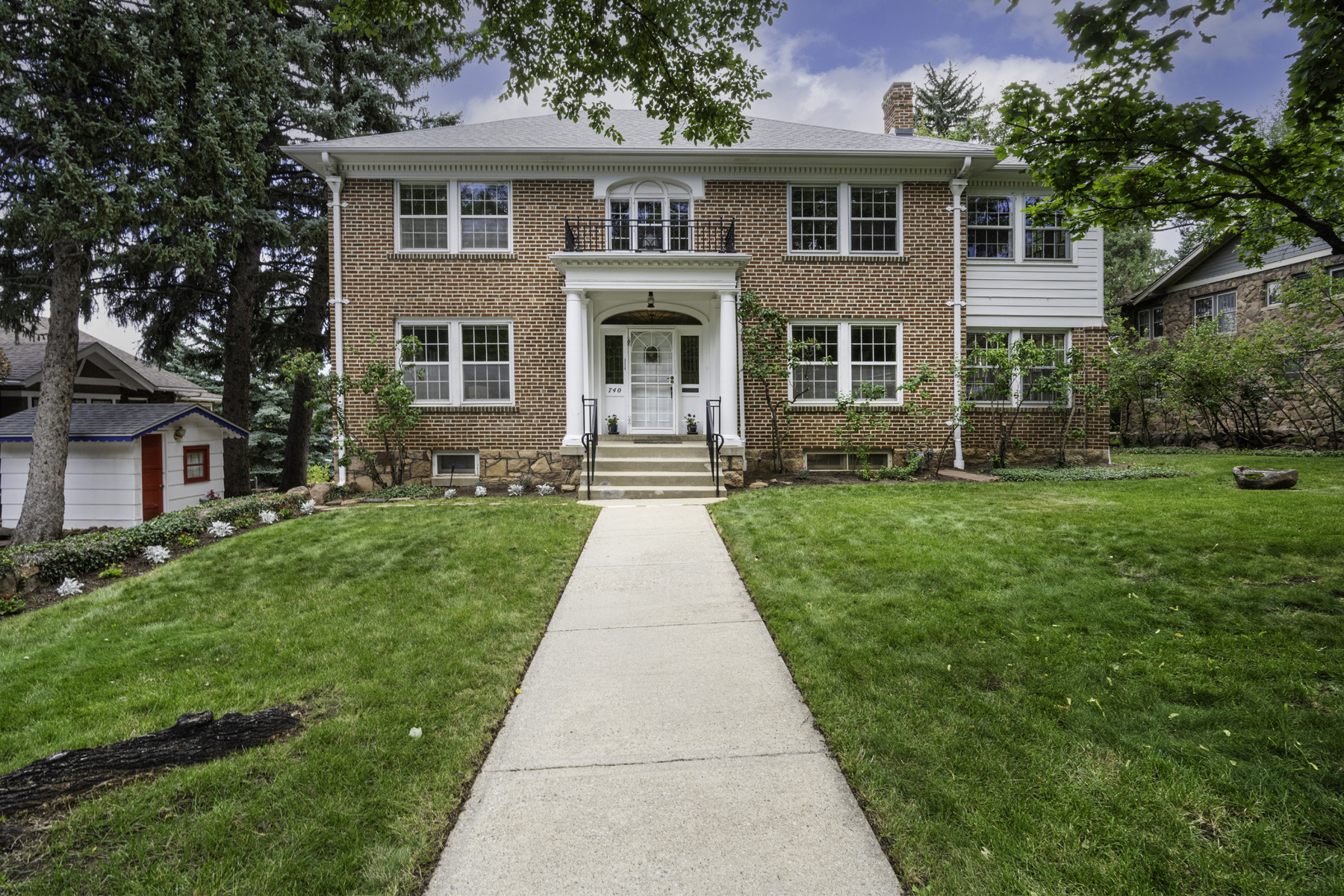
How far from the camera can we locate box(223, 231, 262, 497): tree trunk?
13406 millimetres

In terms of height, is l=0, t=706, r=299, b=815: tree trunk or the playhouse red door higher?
the playhouse red door

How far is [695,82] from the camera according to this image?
652 centimetres

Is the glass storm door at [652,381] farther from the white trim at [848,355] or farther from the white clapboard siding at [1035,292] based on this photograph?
the white clapboard siding at [1035,292]

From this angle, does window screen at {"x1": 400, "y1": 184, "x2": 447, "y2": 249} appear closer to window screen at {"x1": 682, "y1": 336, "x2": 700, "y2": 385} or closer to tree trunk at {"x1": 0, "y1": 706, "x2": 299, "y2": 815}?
window screen at {"x1": 682, "y1": 336, "x2": 700, "y2": 385}

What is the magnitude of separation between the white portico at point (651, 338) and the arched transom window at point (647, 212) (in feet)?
3.12

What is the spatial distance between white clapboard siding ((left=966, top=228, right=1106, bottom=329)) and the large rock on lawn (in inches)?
179

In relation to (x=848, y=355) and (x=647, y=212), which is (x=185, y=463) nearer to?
(x=647, y=212)

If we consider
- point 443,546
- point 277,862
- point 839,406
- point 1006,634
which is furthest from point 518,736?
point 839,406

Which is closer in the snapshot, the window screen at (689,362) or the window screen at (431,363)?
the window screen at (431,363)

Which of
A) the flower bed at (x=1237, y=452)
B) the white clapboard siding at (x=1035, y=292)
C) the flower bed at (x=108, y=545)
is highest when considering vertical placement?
the white clapboard siding at (x=1035, y=292)

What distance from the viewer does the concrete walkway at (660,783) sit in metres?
1.97

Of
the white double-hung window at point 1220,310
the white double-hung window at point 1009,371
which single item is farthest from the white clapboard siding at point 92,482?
the white double-hung window at point 1220,310

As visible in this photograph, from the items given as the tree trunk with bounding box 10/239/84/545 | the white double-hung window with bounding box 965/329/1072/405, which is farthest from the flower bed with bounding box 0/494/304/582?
the white double-hung window with bounding box 965/329/1072/405

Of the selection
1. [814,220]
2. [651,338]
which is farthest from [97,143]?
[814,220]
